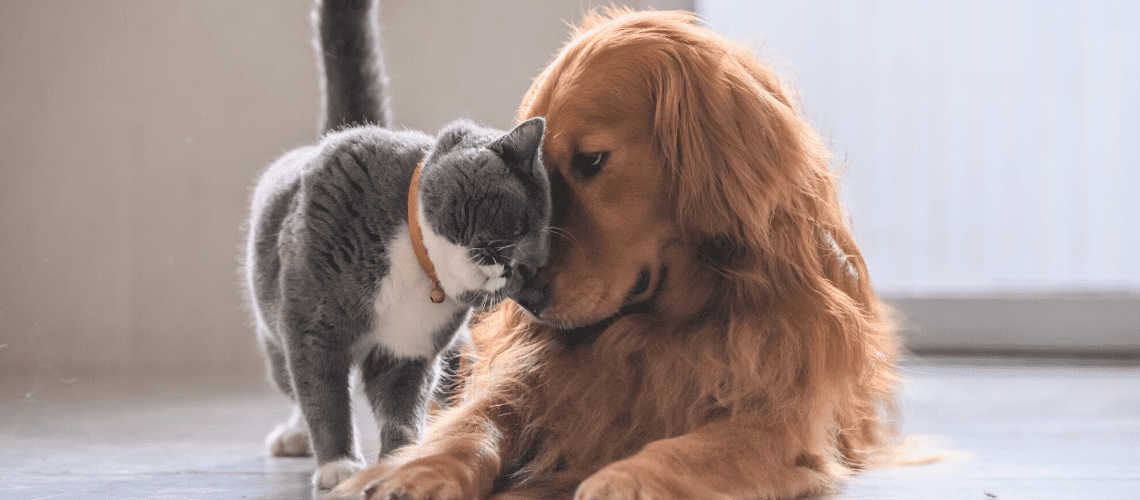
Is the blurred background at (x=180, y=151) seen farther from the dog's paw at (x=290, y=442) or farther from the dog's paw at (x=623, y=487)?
the dog's paw at (x=623, y=487)

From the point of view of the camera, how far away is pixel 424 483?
806 millimetres

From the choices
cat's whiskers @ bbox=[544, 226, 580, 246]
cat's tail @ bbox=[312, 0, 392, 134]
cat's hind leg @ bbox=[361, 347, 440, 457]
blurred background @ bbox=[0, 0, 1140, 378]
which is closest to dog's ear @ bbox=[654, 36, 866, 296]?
cat's whiskers @ bbox=[544, 226, 580, 246]

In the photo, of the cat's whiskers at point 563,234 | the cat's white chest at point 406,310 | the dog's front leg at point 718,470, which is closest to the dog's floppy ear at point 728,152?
the cat's whiskers at point 563,234

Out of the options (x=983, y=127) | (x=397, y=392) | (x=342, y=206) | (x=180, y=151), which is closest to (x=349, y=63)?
(x=342, y=206)

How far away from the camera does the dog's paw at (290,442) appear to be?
127 cm

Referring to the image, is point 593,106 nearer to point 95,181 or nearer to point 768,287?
point 768,287

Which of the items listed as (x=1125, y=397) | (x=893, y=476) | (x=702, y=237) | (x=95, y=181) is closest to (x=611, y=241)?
(x=702, y=237)

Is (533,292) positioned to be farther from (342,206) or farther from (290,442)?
(290,442)

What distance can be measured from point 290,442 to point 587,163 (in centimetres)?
68

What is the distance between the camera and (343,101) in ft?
4.71

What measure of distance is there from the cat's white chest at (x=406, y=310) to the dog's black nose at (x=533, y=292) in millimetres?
109

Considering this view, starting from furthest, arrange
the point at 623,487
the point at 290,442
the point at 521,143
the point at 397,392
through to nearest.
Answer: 1. the point at 290,442
2. the point at 397,392
3. the point at 521,143
4. the point at 623,487

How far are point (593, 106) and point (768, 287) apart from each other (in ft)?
1.01

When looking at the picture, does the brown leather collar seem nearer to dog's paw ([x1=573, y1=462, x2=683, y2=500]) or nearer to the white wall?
dog's paw ([x1=573, y1=462, x2=683, y2=500])
